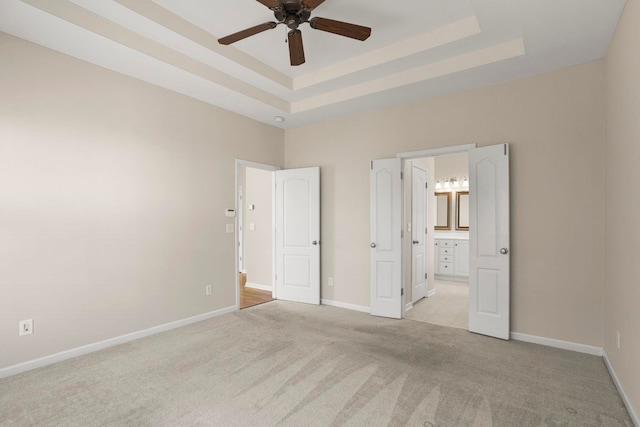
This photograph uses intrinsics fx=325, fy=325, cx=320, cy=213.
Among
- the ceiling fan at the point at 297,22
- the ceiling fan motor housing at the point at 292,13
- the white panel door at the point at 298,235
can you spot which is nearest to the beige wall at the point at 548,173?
the white panel door at the point at 298,235

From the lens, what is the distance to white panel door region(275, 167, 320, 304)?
16.4 feet

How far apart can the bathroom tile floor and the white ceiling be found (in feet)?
9.36

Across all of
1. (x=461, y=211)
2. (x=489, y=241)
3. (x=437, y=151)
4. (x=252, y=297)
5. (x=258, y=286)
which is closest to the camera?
(x=489, y=241)

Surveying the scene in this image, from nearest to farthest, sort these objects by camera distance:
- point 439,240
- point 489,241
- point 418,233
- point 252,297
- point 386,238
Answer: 1. point 489,241
2. point 386,238
3. point 418,233
4. point 252,297
5. point 439,240

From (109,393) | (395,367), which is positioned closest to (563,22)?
(395,367)

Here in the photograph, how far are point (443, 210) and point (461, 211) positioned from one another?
39 cm

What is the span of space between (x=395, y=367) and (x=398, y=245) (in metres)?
1.73

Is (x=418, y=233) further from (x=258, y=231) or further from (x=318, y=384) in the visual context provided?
(x=318, y=384)

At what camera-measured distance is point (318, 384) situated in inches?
Result: 101

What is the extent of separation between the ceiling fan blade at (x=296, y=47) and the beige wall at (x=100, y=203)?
1.92 metres

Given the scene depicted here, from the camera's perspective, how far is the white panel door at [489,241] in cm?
348


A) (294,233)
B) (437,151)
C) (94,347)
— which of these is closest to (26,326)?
(94,347)

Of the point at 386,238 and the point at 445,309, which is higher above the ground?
the point at 386,238

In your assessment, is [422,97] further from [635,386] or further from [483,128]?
[635,386]
